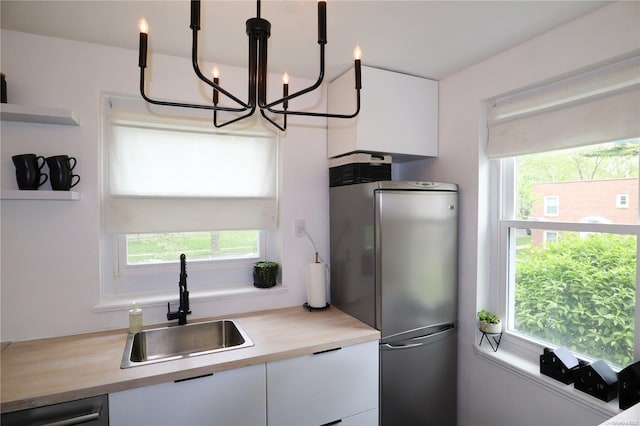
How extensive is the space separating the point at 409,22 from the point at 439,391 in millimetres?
2087

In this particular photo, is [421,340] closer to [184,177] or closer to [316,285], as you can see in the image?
[316,285]

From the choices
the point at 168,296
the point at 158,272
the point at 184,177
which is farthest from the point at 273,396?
the point at 184,177

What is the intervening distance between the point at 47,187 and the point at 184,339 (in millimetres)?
1099

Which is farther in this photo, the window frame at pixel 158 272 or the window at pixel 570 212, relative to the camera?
the window frame at pixel 158 272

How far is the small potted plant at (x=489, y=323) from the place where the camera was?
200cm

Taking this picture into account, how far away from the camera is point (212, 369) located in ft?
4.92

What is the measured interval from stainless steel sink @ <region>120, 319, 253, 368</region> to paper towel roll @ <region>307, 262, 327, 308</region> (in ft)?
1.70

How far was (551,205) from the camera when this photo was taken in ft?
6.07

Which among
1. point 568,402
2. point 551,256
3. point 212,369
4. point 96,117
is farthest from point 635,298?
point 96,117

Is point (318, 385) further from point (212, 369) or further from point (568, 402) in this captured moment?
point (568, 402)

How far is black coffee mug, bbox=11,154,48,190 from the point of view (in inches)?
63.9

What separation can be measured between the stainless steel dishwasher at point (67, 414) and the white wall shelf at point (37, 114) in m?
1.27

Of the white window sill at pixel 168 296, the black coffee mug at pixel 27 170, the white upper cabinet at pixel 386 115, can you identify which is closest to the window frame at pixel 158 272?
the white window sill at pixel 168 296

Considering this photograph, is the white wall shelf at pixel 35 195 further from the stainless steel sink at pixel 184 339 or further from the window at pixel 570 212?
the window at pixel 570 212
